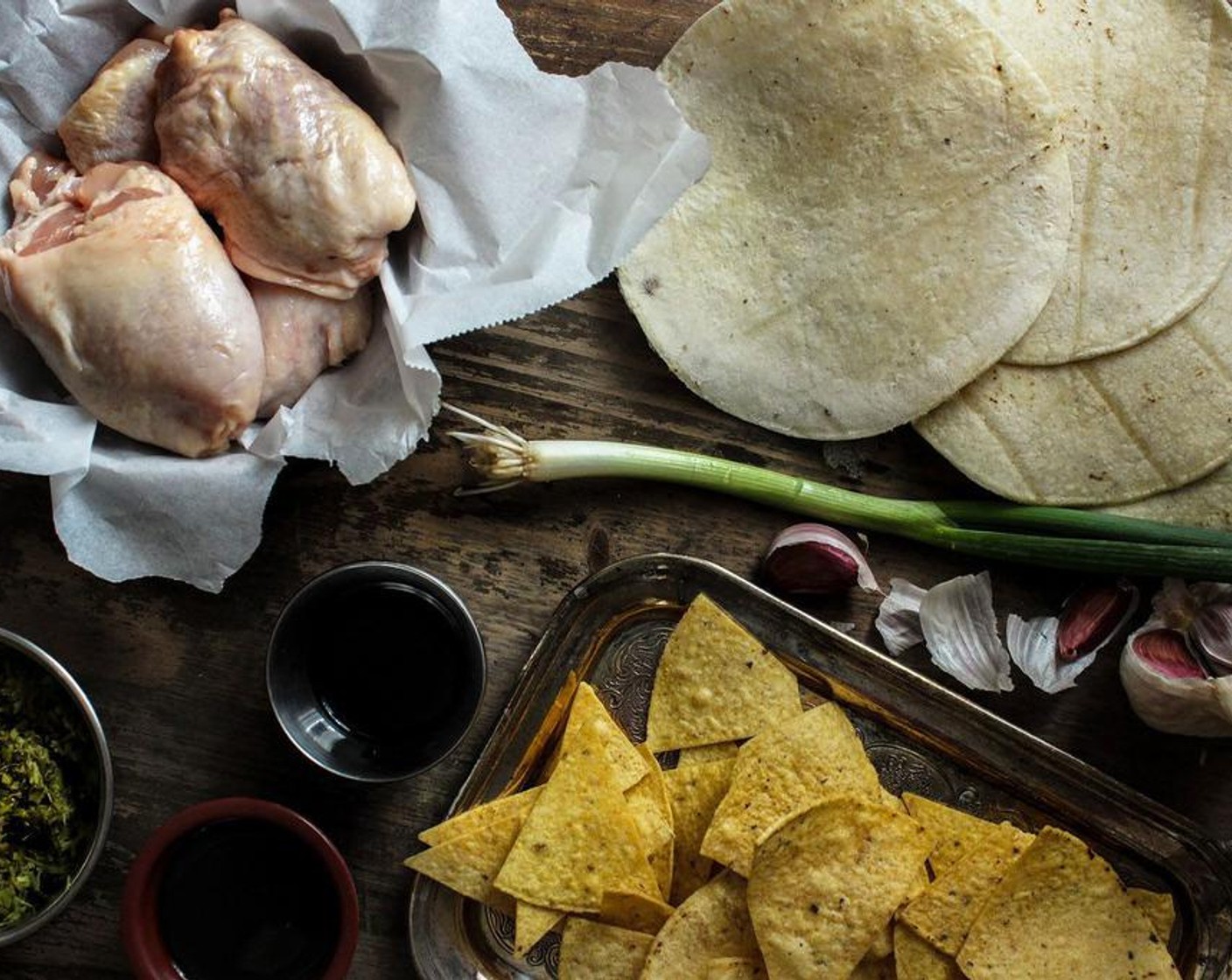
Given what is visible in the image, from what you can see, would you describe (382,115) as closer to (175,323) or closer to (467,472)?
(175,323)

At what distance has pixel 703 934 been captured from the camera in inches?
69.8

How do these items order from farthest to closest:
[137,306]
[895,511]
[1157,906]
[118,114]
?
[895,511] < [1157,906] < [118,114] < [137,306]

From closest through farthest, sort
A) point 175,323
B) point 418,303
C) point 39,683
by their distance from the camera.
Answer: point 175,323
point 418,303
point 39,683

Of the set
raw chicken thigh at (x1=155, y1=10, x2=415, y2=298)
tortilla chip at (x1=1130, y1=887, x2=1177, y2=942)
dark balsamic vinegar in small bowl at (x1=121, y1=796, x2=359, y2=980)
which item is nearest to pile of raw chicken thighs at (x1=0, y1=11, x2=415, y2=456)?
raw chicken thigh at (x1=155, y1=10, x2=415, y2=298)

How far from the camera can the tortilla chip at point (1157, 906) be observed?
1.76 meters

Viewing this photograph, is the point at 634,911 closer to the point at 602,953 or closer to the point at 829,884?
the point at 602,953

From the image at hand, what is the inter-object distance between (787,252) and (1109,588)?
73 cm

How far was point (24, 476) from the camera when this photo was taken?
1903 mm

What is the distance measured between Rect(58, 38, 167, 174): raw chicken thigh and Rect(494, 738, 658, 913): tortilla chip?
3.55ft

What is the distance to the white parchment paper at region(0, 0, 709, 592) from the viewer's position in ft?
5.41

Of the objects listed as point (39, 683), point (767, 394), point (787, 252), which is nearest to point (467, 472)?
point (767, 394)

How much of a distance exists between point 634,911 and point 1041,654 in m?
0.75

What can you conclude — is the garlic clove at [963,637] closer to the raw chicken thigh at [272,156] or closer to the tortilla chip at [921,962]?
the tortilla chip at [921,962]

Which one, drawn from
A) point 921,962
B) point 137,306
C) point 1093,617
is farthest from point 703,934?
point 137,306
